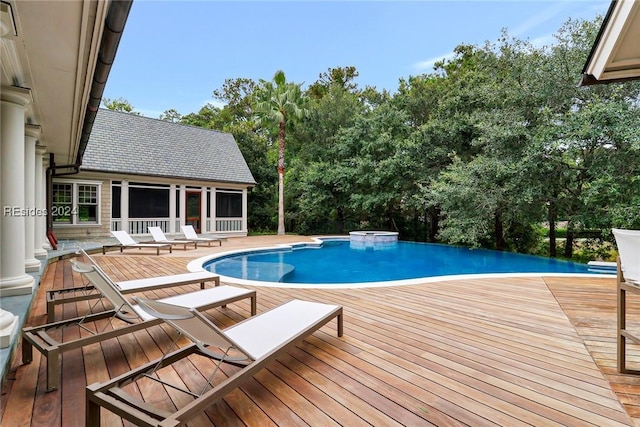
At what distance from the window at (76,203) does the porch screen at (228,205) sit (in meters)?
5.11

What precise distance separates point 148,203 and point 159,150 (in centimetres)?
260

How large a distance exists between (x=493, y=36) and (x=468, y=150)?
15.3 ft

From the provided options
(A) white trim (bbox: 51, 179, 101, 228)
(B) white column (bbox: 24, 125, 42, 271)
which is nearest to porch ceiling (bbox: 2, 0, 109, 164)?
(B) white column (bbox: 24, 125, 42, 271)

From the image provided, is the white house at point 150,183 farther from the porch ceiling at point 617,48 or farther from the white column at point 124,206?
the porch ceiling at point 617,48

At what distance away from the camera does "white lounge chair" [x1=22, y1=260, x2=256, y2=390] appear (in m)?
2.36

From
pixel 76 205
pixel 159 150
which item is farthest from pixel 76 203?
pixel 159 150

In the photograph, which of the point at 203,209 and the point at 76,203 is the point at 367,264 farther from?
the point at 76,203

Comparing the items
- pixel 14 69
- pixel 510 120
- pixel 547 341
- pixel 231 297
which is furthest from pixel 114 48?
pixel 510 120

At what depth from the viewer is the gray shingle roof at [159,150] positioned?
1342 cm

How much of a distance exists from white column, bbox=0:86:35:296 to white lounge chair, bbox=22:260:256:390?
1309 millimetres

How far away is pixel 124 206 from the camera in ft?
44.4

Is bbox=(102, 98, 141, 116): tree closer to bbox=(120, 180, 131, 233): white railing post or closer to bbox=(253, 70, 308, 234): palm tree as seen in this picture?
bbox=(253, 70, 308, 234): palm tree

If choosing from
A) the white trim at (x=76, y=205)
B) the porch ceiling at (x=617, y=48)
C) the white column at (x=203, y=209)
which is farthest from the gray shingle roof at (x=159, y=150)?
the porch ceiling at (x=617, y=48)

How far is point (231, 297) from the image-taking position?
3.85m
